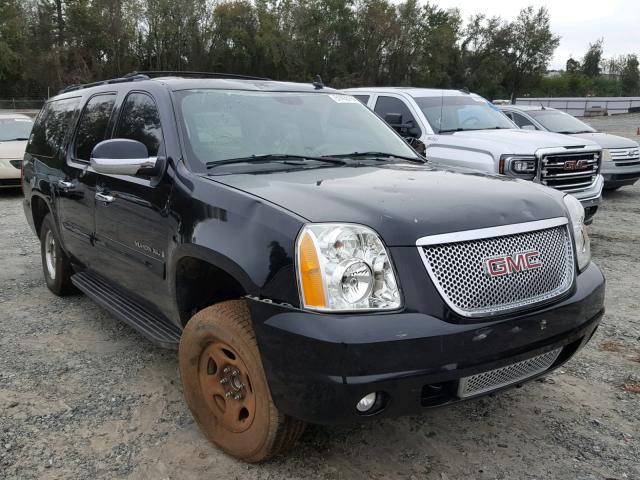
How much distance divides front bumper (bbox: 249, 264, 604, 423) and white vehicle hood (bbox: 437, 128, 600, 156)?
5266 mm

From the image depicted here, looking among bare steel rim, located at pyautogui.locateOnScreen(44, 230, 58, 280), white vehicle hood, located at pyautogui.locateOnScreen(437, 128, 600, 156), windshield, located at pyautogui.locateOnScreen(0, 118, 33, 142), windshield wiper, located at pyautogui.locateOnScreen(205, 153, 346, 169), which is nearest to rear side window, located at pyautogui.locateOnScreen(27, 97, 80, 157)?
bare steel rim, located at pyautogui.locateOnScreen(44, 230, 58, 280)

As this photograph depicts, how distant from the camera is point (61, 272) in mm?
5246

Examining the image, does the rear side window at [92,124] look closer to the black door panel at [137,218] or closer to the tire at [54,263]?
the black door panel at [137,218]

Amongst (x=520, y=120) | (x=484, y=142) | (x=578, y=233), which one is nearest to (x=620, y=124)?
(x=520, y=120)

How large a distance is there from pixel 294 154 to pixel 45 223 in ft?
9.79

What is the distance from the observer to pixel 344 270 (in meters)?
2.39

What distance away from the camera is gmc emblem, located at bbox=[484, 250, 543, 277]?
100 inches

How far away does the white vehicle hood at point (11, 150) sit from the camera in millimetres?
11344

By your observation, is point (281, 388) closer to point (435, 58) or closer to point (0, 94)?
Result: point (0, 94)

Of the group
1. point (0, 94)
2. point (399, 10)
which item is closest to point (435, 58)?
point (399, 10)

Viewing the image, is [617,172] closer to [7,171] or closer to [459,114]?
[459,114]

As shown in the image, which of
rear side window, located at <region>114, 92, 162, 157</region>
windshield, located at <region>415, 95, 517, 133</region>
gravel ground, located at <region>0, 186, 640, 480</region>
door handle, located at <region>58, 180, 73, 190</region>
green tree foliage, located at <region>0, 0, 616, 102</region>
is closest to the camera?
gravel ground, located at <region>0, 186, 640, 480</region>

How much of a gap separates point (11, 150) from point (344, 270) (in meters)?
11.1

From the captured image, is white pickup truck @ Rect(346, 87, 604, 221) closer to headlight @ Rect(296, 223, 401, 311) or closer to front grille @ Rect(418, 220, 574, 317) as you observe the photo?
front grille @ Rect(418, 220, 574, 317)
